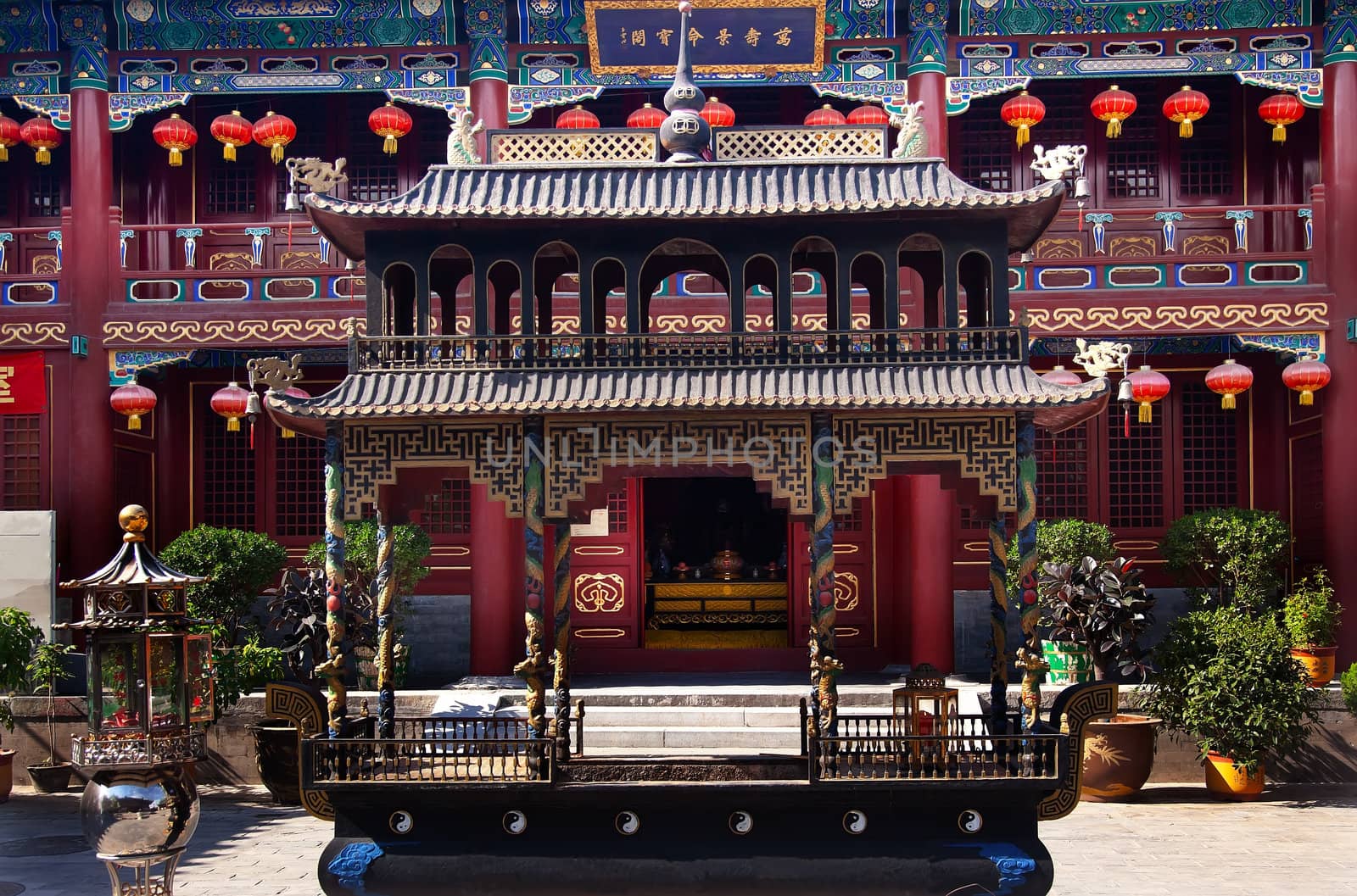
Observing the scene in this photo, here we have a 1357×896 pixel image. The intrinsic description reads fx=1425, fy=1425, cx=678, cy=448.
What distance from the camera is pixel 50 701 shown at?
14.8 metres

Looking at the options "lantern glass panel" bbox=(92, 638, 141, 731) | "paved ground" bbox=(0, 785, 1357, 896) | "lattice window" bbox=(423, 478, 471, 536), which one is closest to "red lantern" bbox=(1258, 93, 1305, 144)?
"paved ground" bbox=(0, 785, 1357, 896)

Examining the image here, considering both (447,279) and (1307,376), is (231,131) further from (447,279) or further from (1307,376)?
(1307,376)

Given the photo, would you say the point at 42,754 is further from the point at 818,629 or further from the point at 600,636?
the point at 818,629

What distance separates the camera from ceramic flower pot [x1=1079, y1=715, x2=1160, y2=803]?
13.9m

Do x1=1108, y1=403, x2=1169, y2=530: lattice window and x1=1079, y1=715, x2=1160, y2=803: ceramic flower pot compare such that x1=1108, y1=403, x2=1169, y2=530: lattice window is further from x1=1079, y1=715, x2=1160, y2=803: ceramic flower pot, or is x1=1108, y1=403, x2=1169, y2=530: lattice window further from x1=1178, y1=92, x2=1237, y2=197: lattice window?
x1=1079, y1=715, x2=1160, y2=803: ceramic flower pot

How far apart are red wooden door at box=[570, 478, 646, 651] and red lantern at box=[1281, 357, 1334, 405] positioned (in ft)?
25.1

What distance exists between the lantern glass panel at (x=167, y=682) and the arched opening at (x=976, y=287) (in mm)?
6069

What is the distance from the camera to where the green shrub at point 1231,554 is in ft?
52.7

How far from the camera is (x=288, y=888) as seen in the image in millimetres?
10539

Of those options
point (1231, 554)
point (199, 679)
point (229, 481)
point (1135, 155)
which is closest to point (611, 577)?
point (229, 481)

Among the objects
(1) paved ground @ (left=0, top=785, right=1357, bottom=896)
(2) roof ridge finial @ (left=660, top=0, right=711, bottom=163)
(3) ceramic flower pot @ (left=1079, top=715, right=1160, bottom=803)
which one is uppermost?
(2) roof ridge finial @ (left=660, top=0, right=711, bottom=163)

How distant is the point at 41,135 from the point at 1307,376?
14.8 metres

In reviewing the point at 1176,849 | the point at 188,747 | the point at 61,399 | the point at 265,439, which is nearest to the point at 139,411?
A: the point at 61,399

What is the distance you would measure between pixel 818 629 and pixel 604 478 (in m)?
1.88
